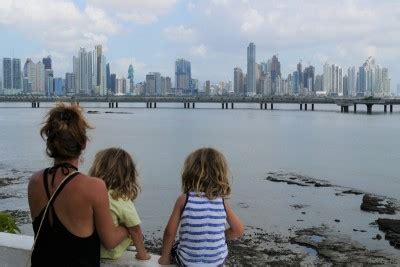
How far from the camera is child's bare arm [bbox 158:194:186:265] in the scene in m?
4.29

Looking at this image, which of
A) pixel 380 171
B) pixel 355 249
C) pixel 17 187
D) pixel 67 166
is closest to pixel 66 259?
pixel 67 166

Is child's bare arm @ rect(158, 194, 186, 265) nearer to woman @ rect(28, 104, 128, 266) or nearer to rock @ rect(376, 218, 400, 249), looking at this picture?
woman @ rect(28, 104, 128, 266)

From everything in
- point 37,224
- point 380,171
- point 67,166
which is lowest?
point 380,171

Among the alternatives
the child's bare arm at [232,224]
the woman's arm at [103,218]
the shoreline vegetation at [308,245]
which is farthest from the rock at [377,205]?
the woman's arm at [103,218]

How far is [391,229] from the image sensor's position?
21.6 metres

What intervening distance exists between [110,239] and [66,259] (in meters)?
0.35

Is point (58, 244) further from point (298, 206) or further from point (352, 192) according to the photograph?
point (352, 192)

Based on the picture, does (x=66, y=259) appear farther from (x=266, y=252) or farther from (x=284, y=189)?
(x=284, y=189)

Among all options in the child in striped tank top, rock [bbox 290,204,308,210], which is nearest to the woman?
the child in striped tank top

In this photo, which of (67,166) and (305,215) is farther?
(305,215)

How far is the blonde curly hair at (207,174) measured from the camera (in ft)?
14.1

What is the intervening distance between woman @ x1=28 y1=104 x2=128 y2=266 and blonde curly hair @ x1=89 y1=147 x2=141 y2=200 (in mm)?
643

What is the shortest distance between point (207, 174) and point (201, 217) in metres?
0.35

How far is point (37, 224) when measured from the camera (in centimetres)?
360
